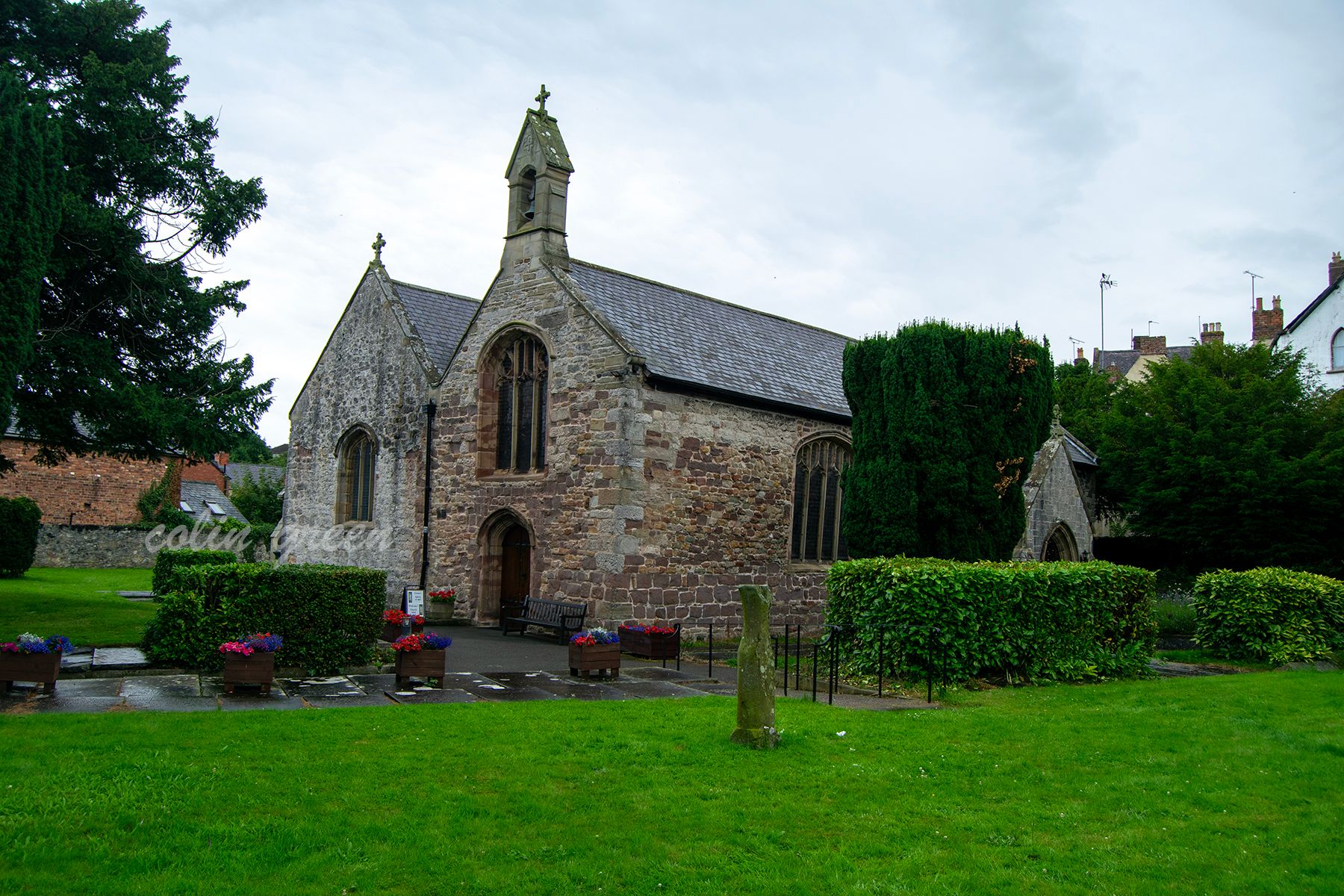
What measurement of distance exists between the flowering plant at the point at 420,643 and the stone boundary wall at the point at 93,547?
28.3 meters

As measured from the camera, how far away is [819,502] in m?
21.7

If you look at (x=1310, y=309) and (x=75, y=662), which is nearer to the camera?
(x=75, y=662)

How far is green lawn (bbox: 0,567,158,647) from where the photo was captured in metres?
14.9

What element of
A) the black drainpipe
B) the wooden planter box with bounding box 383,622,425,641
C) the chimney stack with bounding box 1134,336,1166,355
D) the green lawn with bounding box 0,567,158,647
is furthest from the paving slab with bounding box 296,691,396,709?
the chimney stack with bounding box 1134,336,1166,355

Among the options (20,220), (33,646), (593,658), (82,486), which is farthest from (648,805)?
(82,486)

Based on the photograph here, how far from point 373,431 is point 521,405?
5.75 m

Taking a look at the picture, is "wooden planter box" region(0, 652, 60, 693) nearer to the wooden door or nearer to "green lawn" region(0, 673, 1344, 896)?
"green lawn" region(0, 673, 1344, 896)

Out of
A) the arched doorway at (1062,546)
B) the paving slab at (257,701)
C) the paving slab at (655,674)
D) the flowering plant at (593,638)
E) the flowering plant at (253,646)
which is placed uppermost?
the arched doorway at (1062,546)

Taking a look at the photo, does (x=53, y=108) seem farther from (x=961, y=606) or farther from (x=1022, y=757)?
(x=1022, y=757)

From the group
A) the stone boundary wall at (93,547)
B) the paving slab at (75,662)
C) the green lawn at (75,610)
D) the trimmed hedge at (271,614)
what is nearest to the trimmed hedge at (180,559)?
the green lawn at (75,610)

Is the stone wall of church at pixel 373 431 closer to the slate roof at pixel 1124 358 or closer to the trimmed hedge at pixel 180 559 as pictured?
the trimmed hedge at pixel 180 559

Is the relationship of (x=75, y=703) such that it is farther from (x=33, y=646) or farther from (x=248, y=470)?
(x=248, y=470)

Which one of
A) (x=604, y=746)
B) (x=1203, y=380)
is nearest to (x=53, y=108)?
(x=604, y=746)

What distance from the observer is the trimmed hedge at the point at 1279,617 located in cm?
1630
